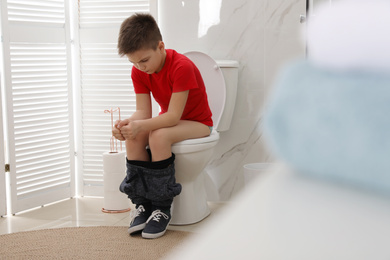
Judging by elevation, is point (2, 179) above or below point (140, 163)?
below

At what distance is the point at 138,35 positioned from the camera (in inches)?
74.3

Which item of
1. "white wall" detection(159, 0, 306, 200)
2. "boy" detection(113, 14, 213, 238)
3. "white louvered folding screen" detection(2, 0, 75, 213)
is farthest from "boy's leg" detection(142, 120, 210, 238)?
"white louvered folding screen" detection(2, 0, 75, 213)

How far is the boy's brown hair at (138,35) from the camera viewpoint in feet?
6.14

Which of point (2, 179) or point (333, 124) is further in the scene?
point (2, 179)

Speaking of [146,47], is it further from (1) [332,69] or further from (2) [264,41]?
(1) [332,69]

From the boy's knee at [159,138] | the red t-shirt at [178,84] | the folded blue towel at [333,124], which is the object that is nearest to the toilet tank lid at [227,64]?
the red t-shirt at [178,84]

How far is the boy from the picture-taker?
1.92 meters

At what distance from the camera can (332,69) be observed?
319 mm

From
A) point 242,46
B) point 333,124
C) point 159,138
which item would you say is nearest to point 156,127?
point 159,138

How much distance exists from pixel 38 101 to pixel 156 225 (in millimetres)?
1027

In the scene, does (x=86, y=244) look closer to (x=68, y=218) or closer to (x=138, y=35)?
(x=68, y=218)

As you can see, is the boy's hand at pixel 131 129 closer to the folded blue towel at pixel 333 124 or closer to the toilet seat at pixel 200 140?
the toilet seat at pixel 200 140

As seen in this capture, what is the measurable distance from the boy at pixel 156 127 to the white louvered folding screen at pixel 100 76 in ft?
1.85

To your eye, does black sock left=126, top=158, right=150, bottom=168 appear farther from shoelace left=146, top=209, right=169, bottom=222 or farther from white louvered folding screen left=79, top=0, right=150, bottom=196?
white louvered folding screen left=79, top=0, right=150, bottom=196
